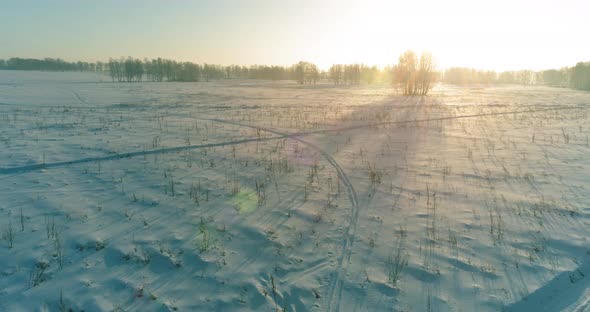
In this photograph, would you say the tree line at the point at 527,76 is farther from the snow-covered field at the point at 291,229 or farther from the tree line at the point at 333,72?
the snow-covered field at the point at 291,229

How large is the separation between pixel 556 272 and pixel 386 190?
3758mm

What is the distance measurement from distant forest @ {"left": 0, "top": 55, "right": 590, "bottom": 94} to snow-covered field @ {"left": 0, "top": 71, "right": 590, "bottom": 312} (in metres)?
49.3

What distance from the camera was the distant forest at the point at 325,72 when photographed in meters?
56.7

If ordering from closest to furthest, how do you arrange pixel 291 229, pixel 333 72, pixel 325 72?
pixel 291 229, pixel 333 72, pixel 325 72

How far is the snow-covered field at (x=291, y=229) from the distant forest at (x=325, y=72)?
49286mm

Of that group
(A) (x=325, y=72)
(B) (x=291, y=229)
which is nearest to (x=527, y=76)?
(A) (x=325, y=72)

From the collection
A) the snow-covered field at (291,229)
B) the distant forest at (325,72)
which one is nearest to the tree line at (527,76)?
the distant forest at (325,72)

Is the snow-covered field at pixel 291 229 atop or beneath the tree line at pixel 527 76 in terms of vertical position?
beneath

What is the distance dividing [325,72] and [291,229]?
16867cm

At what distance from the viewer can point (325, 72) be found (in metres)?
166

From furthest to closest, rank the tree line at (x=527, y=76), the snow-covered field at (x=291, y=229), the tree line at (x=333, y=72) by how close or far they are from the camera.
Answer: the tree line at (x=527, y=76) < the tree line at (x=333, y=72) < the snow-covered field at (x=291, y=229)

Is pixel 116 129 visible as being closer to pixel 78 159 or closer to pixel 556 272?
pixel 78 159

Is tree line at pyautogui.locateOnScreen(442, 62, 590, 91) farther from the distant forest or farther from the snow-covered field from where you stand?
the snow-covered field

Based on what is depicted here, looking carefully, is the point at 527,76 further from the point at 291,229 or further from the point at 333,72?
the point at 291,229
